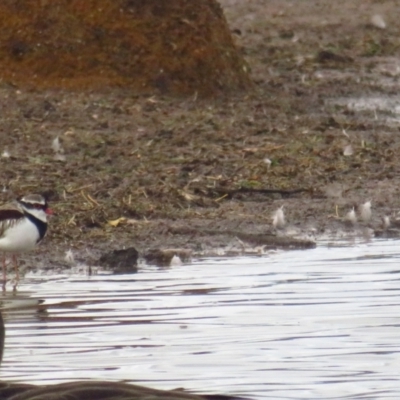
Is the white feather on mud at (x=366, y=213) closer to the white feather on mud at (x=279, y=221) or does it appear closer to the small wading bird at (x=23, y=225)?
the white feather on mud at (x=279, y=221)

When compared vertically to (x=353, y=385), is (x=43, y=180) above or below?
above

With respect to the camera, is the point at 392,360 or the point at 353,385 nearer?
the point at 353,385

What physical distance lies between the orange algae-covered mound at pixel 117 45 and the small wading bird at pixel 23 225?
4.89 meters

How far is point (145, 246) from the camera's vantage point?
10.6 metres

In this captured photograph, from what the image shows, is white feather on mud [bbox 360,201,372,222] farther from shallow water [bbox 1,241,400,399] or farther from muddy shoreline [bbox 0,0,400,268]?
shallow water [bbox 1,241,400,399]

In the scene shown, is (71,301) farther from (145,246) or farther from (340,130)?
(340,130)

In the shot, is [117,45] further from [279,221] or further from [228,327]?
[228,327]

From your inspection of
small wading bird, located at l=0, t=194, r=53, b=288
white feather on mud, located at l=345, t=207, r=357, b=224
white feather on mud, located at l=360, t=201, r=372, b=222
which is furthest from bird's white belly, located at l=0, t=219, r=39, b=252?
A: white feather on mud, located at l=360, t=201, r=372, b=222

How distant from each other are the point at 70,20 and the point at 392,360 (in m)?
9.24

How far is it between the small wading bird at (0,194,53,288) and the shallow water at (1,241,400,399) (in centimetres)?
43

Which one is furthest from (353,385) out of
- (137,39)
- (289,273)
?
(137,39)

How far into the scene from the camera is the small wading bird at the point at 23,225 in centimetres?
1018

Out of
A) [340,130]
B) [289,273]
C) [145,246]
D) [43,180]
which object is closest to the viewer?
[289,273]

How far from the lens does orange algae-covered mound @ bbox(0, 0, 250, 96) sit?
15664 mm
